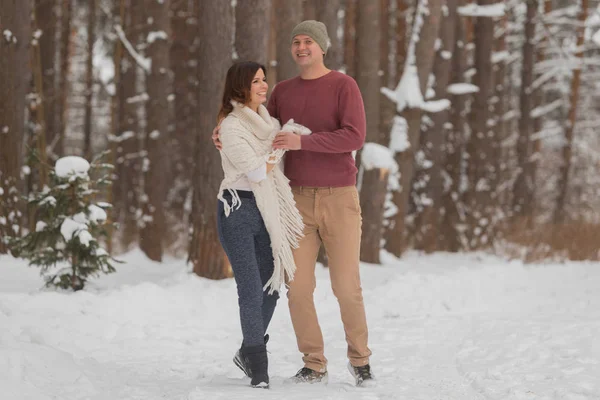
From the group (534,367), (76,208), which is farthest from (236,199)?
(76,208)

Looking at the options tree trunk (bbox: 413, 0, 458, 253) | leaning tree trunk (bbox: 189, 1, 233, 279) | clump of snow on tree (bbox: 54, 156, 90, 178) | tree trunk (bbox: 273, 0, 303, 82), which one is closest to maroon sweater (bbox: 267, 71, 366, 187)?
clump of snow on tree (bbox: 54, 156, 90, 178)

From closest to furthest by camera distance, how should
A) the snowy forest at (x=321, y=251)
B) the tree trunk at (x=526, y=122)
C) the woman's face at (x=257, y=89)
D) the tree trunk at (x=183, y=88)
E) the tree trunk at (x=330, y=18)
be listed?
the woman's face at (x=257, y=89), the snowy forest at (x=321, y=251), the tree trunk at (x=330, y=18), the tree trunk at (x=183, y=88), the tree trunk at (x=526, y=122)

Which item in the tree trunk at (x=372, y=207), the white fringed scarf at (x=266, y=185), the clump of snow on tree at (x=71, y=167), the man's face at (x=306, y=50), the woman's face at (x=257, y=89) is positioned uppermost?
the man's face at (x=306, y=50)

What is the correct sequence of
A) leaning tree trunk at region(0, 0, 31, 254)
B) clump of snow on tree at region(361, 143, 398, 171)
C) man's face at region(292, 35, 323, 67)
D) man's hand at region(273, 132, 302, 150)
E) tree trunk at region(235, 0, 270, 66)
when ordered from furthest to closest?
clump of snow on tree at region(361, 143, 398, 171)
leaning tree trunk at region(0, 0, 31, 254)
tree trunk at region(235, 0, 270, 66)
man's face at region(292, 35, 323, 67)
man's hand at region(273, 132, 302, 150)

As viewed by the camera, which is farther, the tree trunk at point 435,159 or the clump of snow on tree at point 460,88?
the tree trunk at point 435,159

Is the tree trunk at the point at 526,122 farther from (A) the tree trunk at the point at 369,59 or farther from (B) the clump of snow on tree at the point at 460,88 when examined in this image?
(A) the tree trunk at the point at 369,59

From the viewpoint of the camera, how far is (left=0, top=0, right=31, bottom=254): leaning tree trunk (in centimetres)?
1055

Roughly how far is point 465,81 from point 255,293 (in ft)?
40.7

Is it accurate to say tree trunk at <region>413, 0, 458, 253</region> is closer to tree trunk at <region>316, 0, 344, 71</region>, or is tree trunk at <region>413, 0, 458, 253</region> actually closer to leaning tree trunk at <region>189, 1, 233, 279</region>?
tree trunk at <region>316, 0, 344, 71</region>

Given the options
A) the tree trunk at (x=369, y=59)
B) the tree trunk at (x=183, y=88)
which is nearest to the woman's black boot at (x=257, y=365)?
the tree trunk at (x=369, y=59)

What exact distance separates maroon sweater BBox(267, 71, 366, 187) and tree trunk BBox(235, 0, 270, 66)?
14.4 feet

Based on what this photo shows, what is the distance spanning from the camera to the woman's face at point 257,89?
499 centimetres

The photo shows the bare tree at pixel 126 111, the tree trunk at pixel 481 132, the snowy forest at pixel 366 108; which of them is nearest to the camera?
the snowy forest at pixel 366 108

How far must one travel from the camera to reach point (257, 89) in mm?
5004
